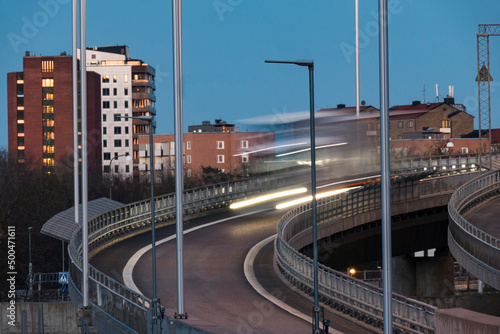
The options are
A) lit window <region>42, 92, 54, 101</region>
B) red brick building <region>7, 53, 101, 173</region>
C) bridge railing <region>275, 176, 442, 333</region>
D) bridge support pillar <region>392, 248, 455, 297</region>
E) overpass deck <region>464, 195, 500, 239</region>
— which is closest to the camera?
bridge railing <region>275, 176, 442, 333</region>

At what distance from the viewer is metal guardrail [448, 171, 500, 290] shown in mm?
30380

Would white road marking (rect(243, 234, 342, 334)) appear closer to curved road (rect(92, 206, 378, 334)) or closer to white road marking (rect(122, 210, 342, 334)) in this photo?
white road marking (rect(122, 210, 342, 334))

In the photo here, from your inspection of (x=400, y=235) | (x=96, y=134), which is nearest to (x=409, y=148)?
(x=96, y=134)

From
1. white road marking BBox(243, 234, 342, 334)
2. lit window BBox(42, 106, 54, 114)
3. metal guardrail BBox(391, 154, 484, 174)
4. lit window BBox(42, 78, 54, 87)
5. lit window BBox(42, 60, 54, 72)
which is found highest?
lit window BBox(42, 60, 54, 72)

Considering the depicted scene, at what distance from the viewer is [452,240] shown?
38156mm

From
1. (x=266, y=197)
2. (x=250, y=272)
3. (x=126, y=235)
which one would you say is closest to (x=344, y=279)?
(x=250, y=272)

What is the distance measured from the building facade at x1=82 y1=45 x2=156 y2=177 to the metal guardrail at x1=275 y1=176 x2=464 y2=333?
10095 centimetres

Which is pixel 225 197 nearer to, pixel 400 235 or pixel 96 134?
pixel 400 235

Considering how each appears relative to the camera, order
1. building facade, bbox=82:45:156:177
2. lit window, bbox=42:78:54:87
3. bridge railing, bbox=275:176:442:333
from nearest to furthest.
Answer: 1. bridge railing, bbox=275:176:442:333
2. lit window, bbox=42:78:54:87
3. building facade, bbox=82:45:156:177

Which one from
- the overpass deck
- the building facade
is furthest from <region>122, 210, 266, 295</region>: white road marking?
the building facade

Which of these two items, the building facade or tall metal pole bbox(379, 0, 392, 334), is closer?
tall metal pole bbox(379, 0, 392, 334)

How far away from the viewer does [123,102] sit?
6014 inches

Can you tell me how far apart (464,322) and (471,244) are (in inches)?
766

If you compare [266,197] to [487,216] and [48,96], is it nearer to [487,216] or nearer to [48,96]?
[487,216]
